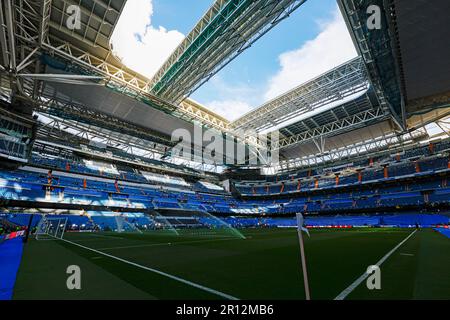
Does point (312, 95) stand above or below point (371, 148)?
above

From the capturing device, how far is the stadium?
5.58m

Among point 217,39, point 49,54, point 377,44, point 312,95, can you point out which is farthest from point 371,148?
point 49,54

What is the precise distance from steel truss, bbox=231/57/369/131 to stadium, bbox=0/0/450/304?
0.80 ft

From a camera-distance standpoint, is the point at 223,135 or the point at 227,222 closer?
the point at 223,135

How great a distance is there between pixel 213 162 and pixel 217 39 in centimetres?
3809

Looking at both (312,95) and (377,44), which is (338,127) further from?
(377,44)

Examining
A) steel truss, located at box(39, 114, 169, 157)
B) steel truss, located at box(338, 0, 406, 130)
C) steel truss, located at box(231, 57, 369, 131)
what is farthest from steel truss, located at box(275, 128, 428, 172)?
steel truss, located at box(39, 114, 169, 157)

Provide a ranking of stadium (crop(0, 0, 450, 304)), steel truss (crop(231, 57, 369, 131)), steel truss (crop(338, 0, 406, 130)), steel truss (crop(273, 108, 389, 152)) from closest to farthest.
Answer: stadium (crop(0, 0, 450, 304)) → steel truss (crop(338, 0, 406, 130)) → steel truss (crop(231, 57, 369, 131)) → steel truss (crop(273, 108, 389, 152))

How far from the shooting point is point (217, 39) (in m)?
17.0

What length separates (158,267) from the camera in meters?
6.48

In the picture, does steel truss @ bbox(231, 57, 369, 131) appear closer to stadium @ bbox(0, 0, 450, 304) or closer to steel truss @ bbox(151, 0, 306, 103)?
stadium @ bbox(0, 0, 450, 304)

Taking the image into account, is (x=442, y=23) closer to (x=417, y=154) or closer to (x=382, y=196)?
(x=417, y=154)
